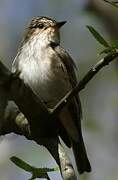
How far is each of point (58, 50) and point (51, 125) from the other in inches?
83.7

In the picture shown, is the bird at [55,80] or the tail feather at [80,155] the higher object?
the bird at [55,80]

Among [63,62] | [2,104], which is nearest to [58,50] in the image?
[63,62]

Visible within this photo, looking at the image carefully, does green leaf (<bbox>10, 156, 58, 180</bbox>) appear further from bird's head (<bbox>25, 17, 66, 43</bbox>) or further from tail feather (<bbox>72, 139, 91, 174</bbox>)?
bird's head (<bbox>25, 17, 66, 43</bbox>)

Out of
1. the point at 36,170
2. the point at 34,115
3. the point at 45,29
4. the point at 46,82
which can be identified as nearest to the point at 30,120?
the point at 34,115

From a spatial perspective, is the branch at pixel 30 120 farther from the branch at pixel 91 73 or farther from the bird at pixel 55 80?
the bird at pixel 55 80

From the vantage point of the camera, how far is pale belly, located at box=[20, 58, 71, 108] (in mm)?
5918

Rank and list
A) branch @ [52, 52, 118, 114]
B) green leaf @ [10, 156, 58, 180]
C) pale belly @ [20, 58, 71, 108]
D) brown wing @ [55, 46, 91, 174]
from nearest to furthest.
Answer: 1. branch @ [52, 52, 118, 114]
2. green leaf @ [10, 156, 58, 180]
3. pale belly @ [20, 58, 71, 108]
4. brown wing @ [55, 46, 91, 174]

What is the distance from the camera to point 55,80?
6188 millimetres

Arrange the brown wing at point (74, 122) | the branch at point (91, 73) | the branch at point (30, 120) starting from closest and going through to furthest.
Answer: the branch at point (91, 73)
the branch at point (30, 120)
the brown wing at point (74, 122)

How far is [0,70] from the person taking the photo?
11.3 ft

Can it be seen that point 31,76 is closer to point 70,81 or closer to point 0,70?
point 70,81

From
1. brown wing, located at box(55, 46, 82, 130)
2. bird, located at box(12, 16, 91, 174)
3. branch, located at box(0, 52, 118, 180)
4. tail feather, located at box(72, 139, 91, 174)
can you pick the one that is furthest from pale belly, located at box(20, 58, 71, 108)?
branch, located at box(0, 52, 118, 180)

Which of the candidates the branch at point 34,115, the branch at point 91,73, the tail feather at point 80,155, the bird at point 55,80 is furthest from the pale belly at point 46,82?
the branch at point 91,73

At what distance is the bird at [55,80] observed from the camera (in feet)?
19.5
